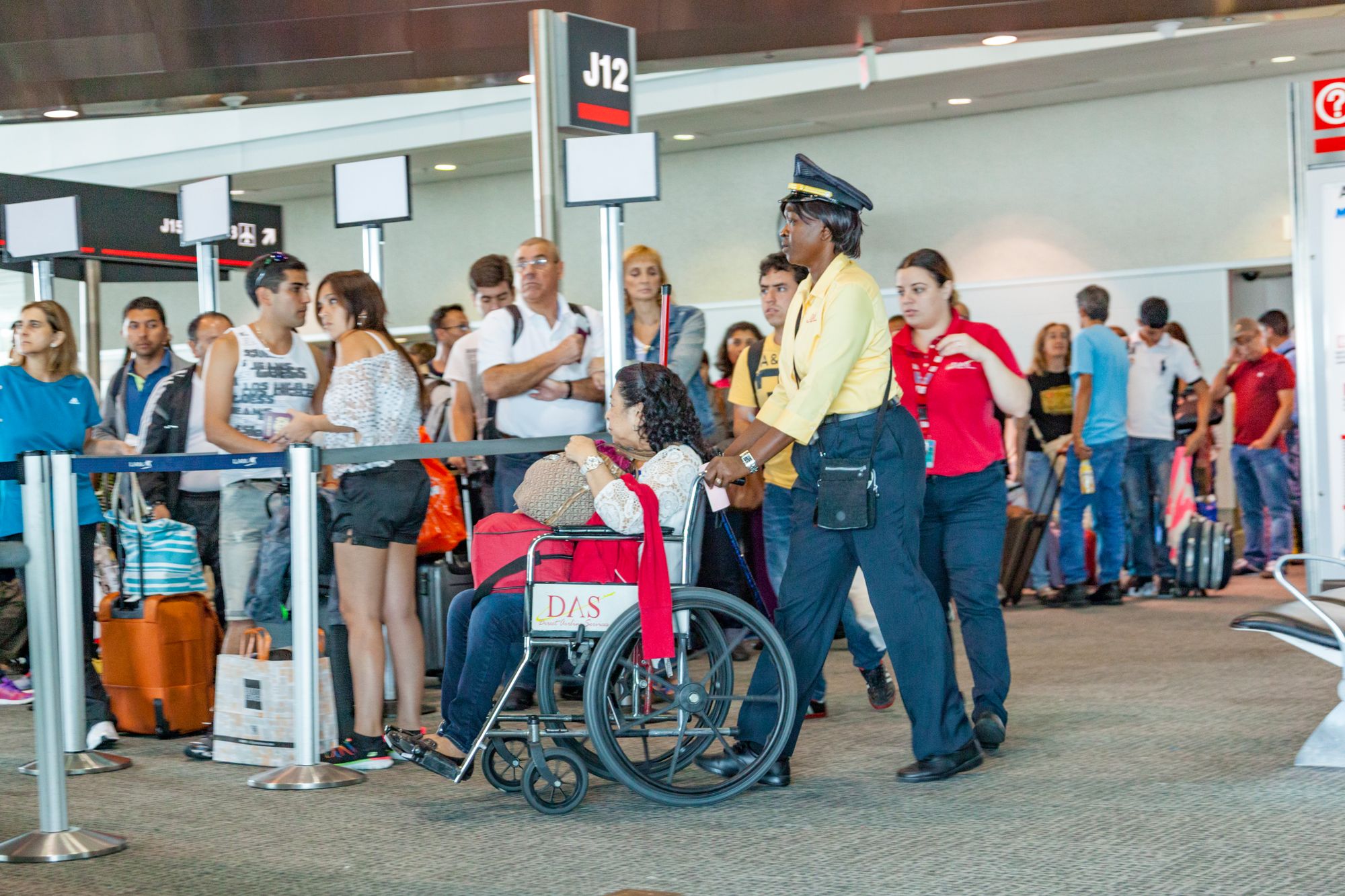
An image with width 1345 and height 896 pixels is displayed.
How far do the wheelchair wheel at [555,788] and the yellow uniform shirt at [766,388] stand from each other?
5.08 ft

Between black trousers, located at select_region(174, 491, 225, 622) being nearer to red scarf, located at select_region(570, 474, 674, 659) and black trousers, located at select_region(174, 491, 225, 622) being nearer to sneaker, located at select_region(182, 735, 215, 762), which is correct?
sneaker, located at select_region(182, 735, 215, 762)

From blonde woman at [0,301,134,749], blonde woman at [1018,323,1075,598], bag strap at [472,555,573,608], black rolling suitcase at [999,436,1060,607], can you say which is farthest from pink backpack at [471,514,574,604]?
blonde woman at [1018,323,1075,598]

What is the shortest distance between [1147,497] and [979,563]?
4727 mm

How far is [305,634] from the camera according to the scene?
411cm

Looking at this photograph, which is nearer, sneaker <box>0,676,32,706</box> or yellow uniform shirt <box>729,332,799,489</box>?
yellow uniform shirt <box>729,332,799,489</box>

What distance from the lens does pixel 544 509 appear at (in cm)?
383

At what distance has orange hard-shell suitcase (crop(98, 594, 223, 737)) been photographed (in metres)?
4.96

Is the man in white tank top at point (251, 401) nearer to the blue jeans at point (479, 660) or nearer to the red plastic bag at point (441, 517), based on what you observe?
the red plastic bag at point (441, 517)

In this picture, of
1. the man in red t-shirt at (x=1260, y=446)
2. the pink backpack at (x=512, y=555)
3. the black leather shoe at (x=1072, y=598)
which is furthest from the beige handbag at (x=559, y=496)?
Result: the man in red t-shirt at (x=1260, y=446)

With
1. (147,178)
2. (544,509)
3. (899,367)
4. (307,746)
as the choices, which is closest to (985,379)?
(899,367)

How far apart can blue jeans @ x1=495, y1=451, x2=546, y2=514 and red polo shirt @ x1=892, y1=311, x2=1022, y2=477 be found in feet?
4.39

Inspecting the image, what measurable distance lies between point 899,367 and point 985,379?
0.27 metres

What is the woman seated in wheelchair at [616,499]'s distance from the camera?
3.72m

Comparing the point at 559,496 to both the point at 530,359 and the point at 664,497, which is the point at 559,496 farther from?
the point at 530,359
